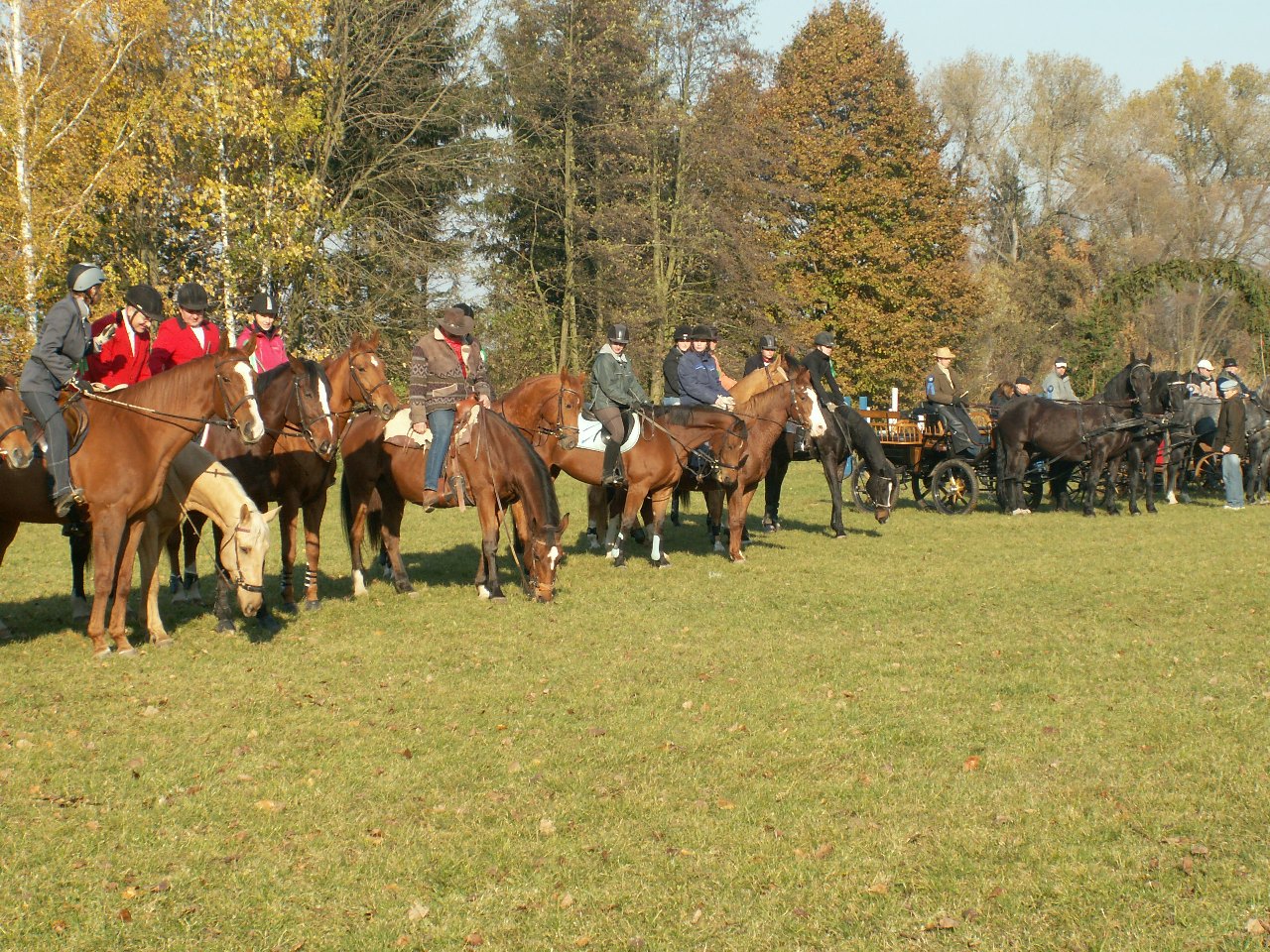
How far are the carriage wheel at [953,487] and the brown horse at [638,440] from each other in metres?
7.08

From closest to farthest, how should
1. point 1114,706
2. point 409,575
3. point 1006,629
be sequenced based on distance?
point 1114,706, point 1006,629, point 409,575

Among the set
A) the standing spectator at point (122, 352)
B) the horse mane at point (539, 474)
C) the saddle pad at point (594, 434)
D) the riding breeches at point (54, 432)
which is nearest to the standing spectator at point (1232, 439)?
the saddle pad at point (594, 434)

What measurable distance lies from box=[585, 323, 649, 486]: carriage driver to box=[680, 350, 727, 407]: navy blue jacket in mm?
2083

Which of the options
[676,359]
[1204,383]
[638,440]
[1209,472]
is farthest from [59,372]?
[1204,383]

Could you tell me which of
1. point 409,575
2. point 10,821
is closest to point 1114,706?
point 10,821

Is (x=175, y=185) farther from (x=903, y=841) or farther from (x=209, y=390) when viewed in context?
(x=903, y=841)

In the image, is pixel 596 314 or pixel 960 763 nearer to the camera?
pixel 960 763

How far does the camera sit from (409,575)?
1389 centimetres

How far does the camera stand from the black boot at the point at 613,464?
545 inches

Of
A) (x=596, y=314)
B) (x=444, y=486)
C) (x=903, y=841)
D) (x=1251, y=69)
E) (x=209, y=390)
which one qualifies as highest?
(x=1251, y=69)

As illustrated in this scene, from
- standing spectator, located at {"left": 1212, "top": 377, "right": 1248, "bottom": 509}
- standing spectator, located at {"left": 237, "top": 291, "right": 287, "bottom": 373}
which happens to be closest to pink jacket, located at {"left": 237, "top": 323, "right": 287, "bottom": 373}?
standing spectator, located at {"left": 237, "top": 291, "right": 287, "bottom": 373}

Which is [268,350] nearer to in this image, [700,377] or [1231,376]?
[700,377]

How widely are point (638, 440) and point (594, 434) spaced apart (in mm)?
531

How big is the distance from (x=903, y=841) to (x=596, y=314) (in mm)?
31078
